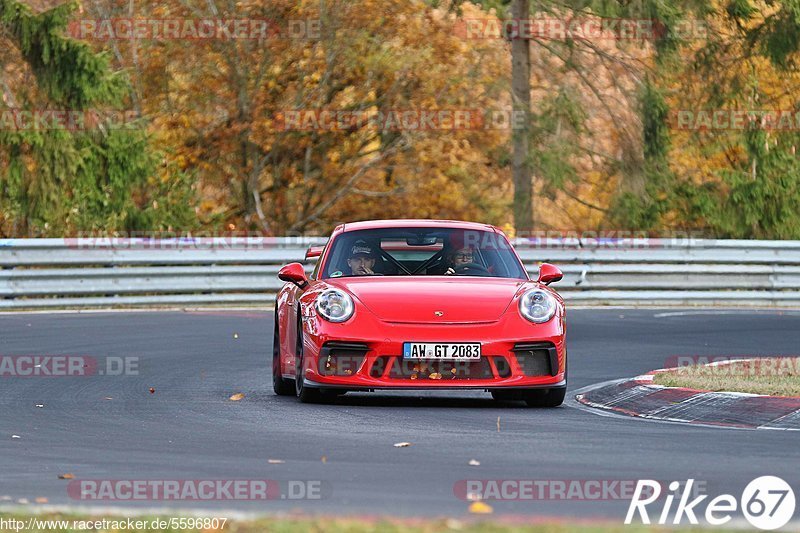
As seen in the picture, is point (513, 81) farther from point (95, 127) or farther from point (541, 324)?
point (541, 324)

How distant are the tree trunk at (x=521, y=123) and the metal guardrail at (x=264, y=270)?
8.85 meters

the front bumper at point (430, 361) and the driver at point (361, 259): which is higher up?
the driver at point (361, 259)

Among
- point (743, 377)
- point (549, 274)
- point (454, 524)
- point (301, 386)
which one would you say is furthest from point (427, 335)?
point (454, 524)

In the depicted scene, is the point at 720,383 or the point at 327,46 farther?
the point at 327,46

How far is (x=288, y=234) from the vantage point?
38250 millimetres

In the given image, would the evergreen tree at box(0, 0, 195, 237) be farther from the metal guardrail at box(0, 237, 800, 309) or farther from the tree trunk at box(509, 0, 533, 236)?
the tree trunk at box(509, 0, 533, 236)

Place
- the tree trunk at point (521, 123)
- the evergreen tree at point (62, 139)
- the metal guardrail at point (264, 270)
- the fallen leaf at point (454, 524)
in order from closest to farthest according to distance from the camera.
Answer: the fallen leaf at point (454, 524)
the metal guardrail at point (264, 270)
the evergreen tree at point (62, 139)
the tree trunk at point (521, 123)

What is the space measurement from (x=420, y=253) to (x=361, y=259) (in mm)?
583

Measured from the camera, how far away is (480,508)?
23.0 ft

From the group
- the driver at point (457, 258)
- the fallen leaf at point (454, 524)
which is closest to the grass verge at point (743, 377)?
the driver at point (457, 258)

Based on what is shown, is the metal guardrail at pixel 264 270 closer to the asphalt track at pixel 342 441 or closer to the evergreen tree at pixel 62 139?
the evergreen tree at pixel 62 139

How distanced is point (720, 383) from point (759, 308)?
14417mm

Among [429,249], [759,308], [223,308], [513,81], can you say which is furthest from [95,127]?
[429,249]

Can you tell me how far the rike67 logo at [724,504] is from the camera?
6746 millimetres
